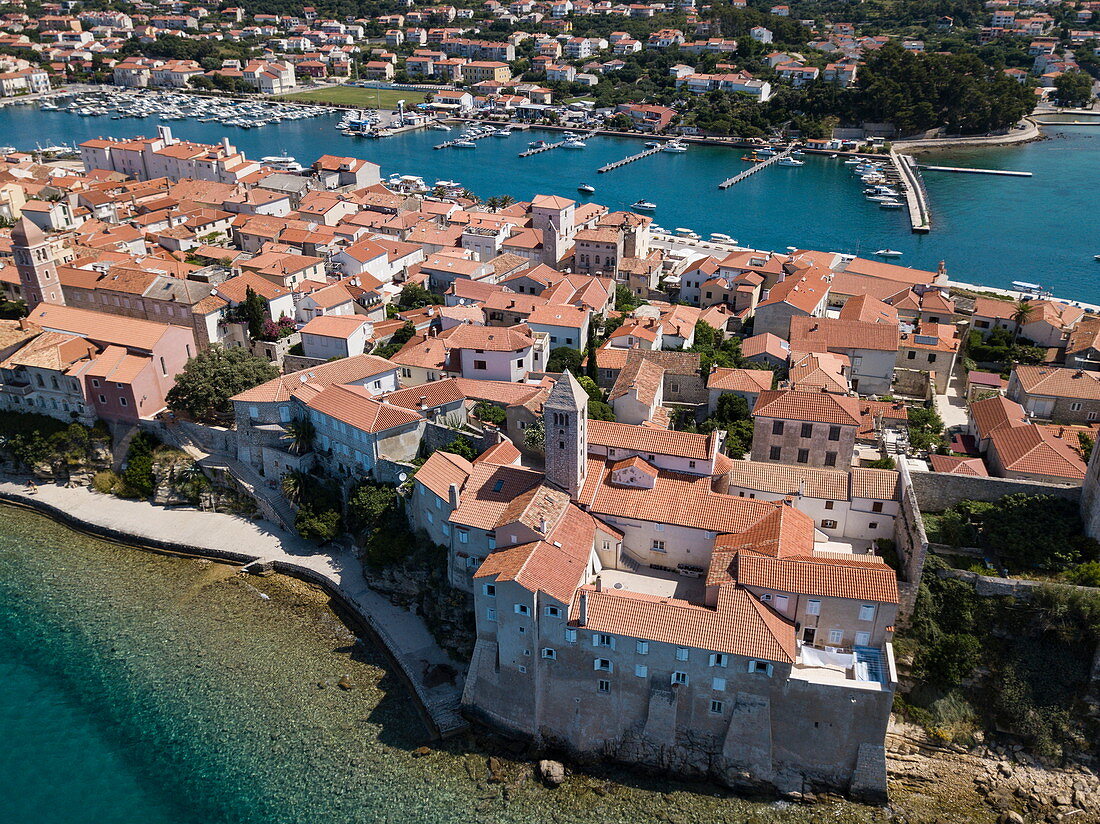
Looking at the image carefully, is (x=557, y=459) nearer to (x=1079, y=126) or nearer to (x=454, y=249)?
(x=454, y=249)

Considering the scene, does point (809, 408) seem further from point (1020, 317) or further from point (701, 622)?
point (1020, 317)

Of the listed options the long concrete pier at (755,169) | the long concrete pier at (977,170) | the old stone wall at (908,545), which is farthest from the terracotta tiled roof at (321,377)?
the long concrete pier at (977,170)

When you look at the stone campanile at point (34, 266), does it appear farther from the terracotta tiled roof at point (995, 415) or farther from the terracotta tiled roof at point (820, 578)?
the terracotta tiled roof at point (995, 415)

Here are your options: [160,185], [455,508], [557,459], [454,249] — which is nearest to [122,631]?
[455,508]

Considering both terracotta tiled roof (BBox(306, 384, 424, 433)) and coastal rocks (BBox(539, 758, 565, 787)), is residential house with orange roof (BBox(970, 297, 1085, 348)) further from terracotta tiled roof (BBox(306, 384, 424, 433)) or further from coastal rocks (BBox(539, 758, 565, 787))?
coastal rocks (BBox(539, 758, 565, 787))

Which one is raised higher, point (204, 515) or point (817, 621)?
point (817, 621)

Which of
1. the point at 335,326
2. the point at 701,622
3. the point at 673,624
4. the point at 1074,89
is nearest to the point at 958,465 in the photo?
the point at 701,622
